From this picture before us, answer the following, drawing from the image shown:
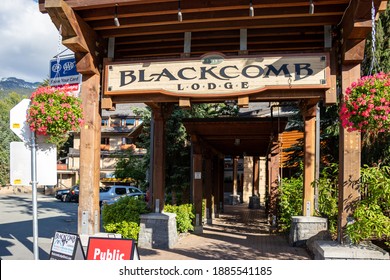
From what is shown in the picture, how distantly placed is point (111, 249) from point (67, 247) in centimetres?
77

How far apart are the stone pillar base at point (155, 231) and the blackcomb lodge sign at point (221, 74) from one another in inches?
143

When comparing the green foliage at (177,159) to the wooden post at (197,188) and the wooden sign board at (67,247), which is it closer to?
the wooden post at (197,188)

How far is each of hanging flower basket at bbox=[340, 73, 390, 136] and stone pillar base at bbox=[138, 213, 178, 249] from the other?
5.38 meters

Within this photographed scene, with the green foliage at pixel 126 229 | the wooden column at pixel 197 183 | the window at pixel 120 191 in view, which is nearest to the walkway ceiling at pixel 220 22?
the green foliage at pixel 126 229

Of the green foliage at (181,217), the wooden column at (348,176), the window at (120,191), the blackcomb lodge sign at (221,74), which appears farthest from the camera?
the window at (120,191)

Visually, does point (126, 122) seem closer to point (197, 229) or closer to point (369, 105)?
point (197, 229)

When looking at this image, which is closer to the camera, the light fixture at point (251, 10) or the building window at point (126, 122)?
the light fixture at point (251, 10)

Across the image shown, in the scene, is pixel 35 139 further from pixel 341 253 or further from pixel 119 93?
pixel 341 253

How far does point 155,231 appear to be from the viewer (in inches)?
381

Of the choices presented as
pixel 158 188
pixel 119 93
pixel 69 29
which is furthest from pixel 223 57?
pixel 158 188

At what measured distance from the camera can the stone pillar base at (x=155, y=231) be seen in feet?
31.6

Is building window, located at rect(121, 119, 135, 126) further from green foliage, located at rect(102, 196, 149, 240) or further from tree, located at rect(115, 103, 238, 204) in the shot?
green foliage, located at rect(102, 196, 149, 240)

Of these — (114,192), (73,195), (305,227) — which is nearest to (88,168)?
(305,227)

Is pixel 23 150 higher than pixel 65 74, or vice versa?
pixel 65 74
